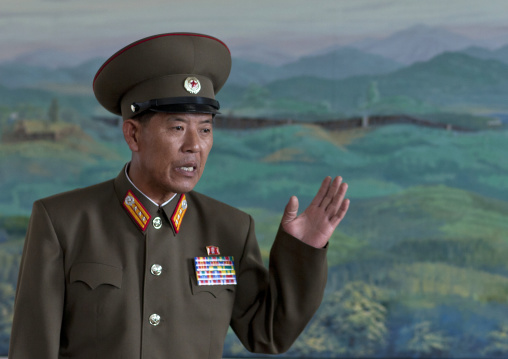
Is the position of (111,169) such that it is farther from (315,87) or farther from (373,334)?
(373,334)

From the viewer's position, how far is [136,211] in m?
1.61

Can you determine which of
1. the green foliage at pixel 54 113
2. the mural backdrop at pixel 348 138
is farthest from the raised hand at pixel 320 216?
the green foliage at pixel 54 113

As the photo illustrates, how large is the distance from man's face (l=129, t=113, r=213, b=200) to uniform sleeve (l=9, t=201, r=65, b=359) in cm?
26

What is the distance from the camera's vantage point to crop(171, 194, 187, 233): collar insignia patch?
163cm

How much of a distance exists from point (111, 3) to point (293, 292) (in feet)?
12.7

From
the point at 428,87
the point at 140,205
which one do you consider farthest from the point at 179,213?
the point at 428,87

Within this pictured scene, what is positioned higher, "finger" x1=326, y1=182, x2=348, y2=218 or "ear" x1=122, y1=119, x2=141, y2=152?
"ear" x1=122, y1=119, x2=141, y2=152

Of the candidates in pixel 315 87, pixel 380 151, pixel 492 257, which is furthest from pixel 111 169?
pixel 492 257

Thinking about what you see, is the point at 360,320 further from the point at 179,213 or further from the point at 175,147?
the point at 175,147

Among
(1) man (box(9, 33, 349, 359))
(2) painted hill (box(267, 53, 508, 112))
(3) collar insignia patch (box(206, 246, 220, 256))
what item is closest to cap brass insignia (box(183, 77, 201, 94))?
(1) man (box(9, 33, 349, 359))

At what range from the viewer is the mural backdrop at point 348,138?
4.80m

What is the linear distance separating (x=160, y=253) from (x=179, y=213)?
0.36 feet

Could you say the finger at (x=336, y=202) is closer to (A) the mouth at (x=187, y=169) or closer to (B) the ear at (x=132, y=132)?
(A) the mouth at (x=187, y=169)

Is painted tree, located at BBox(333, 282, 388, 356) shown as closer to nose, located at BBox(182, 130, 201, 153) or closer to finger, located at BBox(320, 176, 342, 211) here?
finger, located at BBox(320, 176, 342, 211)
